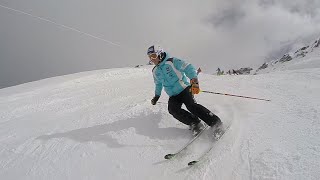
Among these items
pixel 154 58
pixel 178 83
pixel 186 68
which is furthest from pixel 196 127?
pixel 154 58

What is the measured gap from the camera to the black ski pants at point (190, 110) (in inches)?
269

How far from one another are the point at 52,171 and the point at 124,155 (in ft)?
4.35

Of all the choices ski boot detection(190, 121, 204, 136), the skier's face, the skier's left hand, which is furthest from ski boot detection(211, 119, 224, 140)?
the skier's face

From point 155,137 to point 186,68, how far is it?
1.64m

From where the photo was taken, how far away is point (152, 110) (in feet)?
28.3

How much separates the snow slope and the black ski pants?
0.32 meters

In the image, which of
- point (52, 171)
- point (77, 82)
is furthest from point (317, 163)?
point (77, 82)

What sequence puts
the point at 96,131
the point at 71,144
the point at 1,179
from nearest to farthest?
1. the point at 1,179
2. the point at 71,144
3. the point at 96,131

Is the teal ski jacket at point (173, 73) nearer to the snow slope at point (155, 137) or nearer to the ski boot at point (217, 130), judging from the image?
the snow slope at point (155, 137)

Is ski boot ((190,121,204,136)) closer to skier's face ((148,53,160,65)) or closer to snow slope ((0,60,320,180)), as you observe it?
snow slope ((0,60,320,180))

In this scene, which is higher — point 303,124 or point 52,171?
point 303,124

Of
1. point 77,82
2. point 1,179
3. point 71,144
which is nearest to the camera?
point 1,179

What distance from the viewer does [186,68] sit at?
722cm

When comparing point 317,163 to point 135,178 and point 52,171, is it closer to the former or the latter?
point 135,178
